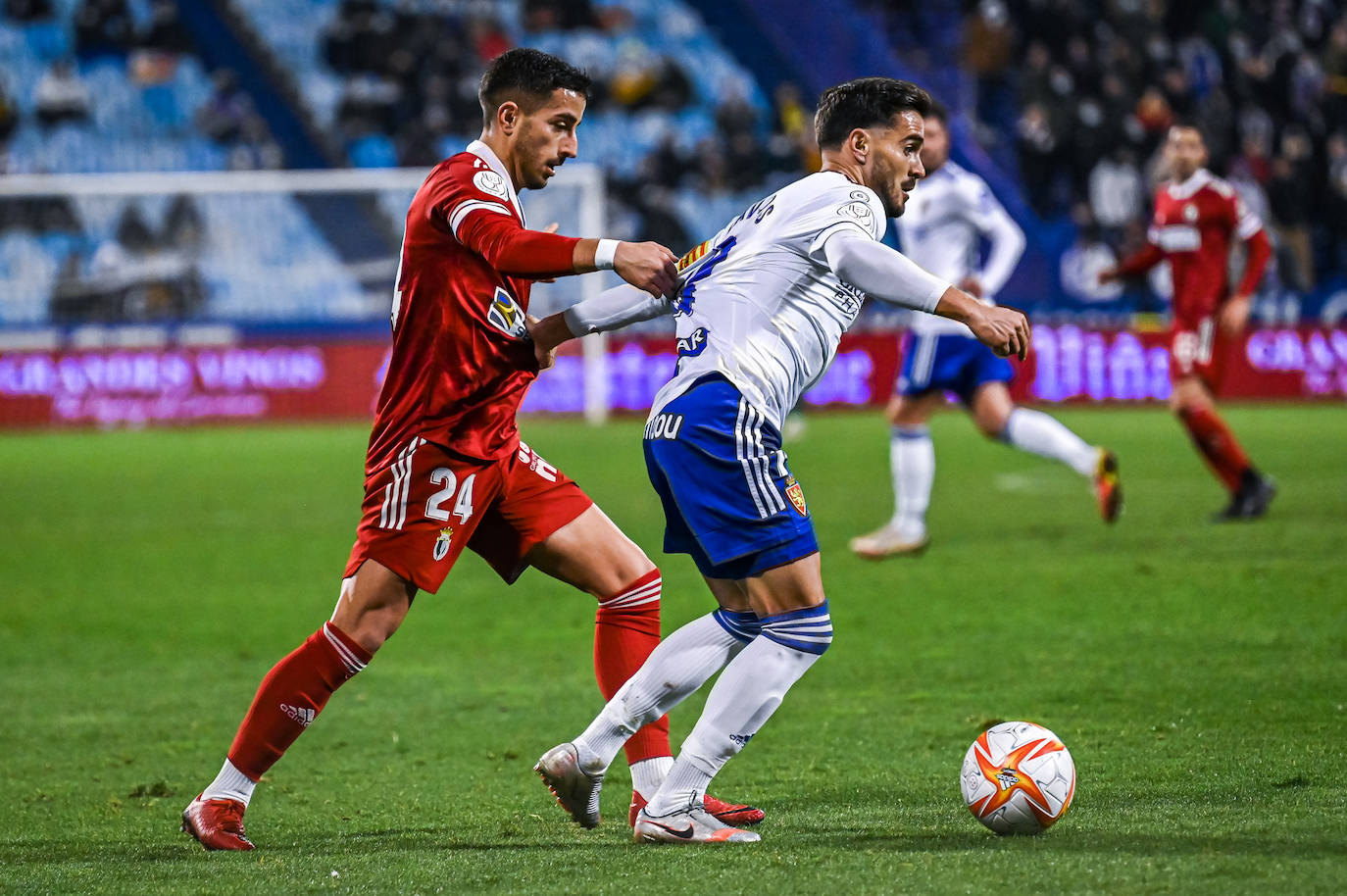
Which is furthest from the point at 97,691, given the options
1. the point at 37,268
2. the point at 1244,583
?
the point at 37,268

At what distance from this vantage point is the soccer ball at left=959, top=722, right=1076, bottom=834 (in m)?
4.06

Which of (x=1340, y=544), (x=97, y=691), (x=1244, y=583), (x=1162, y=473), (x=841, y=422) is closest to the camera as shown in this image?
(x=97, y=691)

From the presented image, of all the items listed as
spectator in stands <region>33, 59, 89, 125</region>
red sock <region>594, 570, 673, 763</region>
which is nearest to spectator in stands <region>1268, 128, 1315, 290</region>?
spectator in stands <region>33, 59, 89, 125</region>

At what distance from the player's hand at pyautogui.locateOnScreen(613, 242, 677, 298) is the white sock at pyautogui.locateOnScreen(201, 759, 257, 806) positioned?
1641mm

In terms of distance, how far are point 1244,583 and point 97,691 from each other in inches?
208

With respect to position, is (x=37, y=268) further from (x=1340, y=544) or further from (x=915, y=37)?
(x=1340, y=544)

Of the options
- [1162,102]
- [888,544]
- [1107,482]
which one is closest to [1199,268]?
[1107,482]

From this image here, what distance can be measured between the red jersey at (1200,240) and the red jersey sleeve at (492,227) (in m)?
7.43

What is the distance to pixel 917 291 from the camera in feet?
12.7

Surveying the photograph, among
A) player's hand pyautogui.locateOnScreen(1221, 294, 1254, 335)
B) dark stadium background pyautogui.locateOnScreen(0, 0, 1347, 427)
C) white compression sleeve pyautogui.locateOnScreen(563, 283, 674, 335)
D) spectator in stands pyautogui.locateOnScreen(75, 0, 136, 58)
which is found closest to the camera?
white compression sleeve pyautogui.locateOnScreen(563, 283, 674, 335)

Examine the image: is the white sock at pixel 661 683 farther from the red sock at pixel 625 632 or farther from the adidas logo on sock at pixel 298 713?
the adidas logo on sock at pixel 298 713

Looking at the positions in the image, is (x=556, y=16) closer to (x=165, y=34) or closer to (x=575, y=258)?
(x=165, y=34)

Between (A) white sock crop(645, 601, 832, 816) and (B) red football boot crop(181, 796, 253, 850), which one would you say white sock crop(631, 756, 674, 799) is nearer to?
(A) white sock crop(645, 601, 832, 816)

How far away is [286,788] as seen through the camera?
5.17 metres
